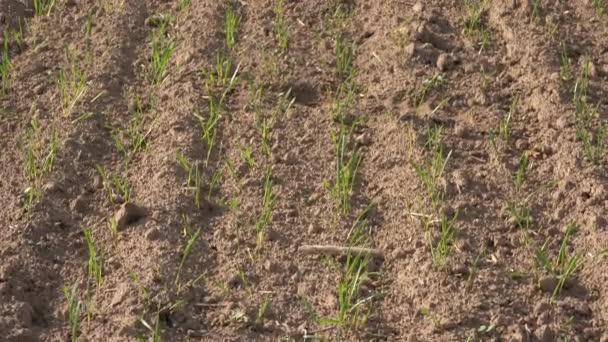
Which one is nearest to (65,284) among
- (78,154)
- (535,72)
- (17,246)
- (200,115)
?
(17,246)

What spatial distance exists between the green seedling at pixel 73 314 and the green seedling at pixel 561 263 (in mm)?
1176

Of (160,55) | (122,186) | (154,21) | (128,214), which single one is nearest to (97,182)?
(122,186)

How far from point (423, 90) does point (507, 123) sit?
0.99 feet

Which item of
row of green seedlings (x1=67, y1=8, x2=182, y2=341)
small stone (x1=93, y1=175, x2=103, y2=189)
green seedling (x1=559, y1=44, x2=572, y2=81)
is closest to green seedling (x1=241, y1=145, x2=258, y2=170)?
row of green seedlings (x1=67, y1=8, x2=182, y2=341)

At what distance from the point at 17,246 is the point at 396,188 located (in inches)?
41.3

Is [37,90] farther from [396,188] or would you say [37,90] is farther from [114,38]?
[396,188]

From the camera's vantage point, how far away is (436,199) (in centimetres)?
331

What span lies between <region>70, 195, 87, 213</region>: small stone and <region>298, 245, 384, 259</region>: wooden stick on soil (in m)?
0.63

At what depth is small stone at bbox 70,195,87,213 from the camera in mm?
3330

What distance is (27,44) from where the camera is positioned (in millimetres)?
4031

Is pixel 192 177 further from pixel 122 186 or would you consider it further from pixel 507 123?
pixel 507 123

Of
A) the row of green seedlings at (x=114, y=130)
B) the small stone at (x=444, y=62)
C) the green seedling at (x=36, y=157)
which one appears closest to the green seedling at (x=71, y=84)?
the row of green seedlings at (x=114, y=130)

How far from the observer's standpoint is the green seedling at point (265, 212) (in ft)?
10.5

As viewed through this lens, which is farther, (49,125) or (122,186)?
(49,125)
